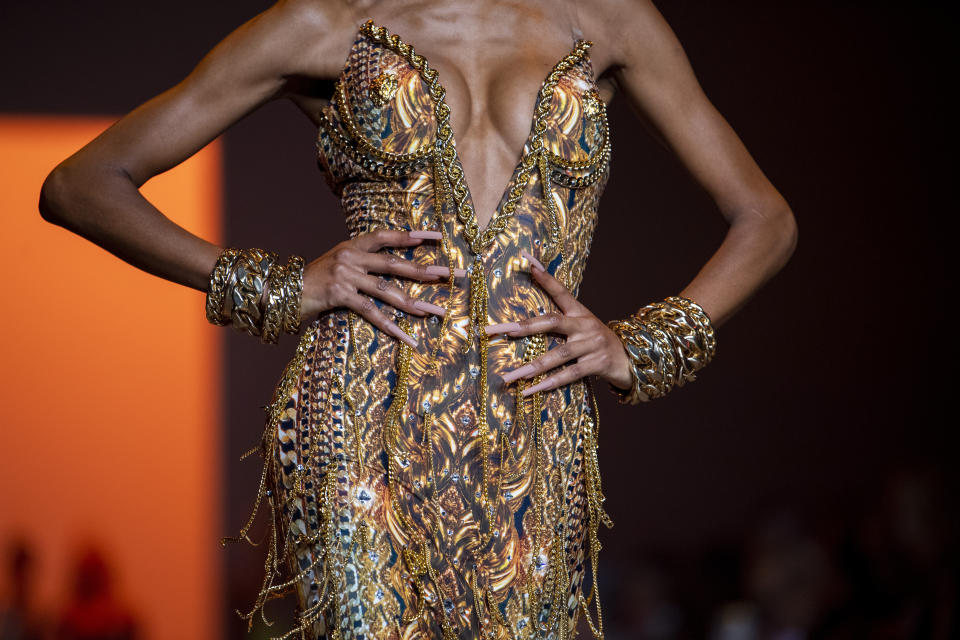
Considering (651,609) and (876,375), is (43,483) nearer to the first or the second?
(651,609)

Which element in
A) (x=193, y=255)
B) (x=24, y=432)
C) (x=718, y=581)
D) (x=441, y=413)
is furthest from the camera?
(x=24, y=432)

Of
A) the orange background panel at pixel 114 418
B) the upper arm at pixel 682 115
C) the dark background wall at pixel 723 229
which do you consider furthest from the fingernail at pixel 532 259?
the orange background panel at pixel 114 418

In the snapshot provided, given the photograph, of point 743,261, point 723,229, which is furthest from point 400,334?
point 723,229

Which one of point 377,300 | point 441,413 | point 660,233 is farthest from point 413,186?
point 660,233

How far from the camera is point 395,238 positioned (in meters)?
1.47

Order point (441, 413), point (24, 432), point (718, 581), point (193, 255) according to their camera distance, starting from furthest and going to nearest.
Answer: point (24, 432)
point (718, 581)
point (193, 255)
point (441, 413)

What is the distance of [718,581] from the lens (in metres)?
3.75

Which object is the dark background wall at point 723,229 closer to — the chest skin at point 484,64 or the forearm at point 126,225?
the forearm at point 126,225

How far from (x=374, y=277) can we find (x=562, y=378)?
0.85 ft

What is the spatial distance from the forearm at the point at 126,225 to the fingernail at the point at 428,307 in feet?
0.94

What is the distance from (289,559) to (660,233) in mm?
2675

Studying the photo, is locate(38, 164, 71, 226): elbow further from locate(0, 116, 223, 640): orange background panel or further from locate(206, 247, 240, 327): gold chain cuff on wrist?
locate(0, 116, 223, 640): orange background panel

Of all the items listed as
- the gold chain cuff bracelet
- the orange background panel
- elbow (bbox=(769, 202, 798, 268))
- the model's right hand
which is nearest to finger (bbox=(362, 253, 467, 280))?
the model's right hand

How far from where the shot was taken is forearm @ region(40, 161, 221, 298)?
1561 mm
